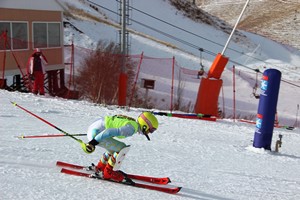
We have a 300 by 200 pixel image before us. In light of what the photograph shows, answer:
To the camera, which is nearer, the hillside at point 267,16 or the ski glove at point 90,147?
the ski glove at point 90,147

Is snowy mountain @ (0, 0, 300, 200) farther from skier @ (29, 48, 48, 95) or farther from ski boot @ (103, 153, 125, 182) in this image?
skier @ (29, 48, 48, 95)

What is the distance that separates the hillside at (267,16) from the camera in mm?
63812

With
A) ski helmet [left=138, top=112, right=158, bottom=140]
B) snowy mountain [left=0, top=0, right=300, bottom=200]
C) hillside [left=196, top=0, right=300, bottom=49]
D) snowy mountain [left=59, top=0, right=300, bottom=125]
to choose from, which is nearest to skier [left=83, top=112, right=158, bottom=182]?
ski helmet [left=138, top=112, right=158, bottom=140]

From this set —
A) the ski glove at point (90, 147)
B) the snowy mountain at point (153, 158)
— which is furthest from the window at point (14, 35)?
the ski glove at point (90, 147)

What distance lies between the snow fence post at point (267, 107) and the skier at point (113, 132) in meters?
4.44

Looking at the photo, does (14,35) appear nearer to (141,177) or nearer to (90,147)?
(141,177)

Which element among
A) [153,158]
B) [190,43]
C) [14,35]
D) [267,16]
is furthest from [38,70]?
[267,16]

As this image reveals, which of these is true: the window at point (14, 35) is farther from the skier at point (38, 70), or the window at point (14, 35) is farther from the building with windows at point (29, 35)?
the skier at point (38, 70)

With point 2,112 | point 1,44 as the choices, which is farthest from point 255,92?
point 2,112

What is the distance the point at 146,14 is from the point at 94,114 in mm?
37779

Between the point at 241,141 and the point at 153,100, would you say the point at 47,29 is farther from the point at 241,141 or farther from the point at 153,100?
the point at 241,141

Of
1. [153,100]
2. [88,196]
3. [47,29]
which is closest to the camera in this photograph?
[88,196]

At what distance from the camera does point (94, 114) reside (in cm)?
1099

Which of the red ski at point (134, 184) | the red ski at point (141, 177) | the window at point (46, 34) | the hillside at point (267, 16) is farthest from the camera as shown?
the hillside at point (267, 16)
